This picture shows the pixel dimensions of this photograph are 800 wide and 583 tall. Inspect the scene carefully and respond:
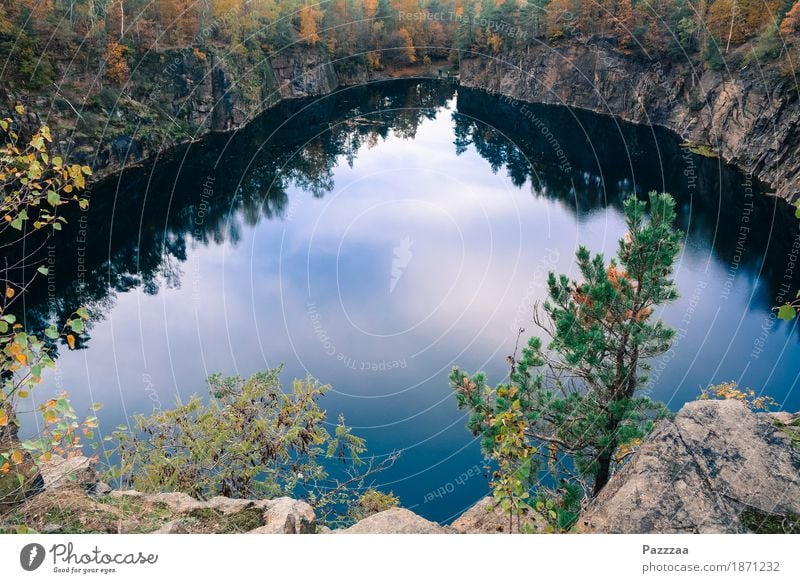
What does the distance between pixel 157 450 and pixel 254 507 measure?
5.02m

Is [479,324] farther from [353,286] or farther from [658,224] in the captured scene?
[658,224]

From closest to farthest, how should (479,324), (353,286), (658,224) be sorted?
(658,224)
(479,324)
(353,286)

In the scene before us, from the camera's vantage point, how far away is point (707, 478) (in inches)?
318

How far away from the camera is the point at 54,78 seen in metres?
47.0

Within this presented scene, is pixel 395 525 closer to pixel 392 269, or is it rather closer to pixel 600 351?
pixel 600 351

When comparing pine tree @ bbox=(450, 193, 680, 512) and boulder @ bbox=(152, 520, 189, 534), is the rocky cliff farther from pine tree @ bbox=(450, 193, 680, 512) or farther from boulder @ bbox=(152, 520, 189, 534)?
boulder @ bbox=(152, 520, 189, 534)

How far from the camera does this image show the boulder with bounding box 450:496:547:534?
30.5 ft

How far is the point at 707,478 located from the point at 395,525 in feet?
13.7

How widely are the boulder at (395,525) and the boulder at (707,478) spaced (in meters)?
2.33

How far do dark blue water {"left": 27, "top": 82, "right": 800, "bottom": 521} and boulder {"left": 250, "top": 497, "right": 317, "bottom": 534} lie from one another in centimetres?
1140

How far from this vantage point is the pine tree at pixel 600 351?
36.5ft

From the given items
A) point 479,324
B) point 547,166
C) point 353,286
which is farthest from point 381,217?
point 547,166

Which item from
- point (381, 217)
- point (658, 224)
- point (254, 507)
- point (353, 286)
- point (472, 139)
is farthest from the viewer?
point (472, 139)
